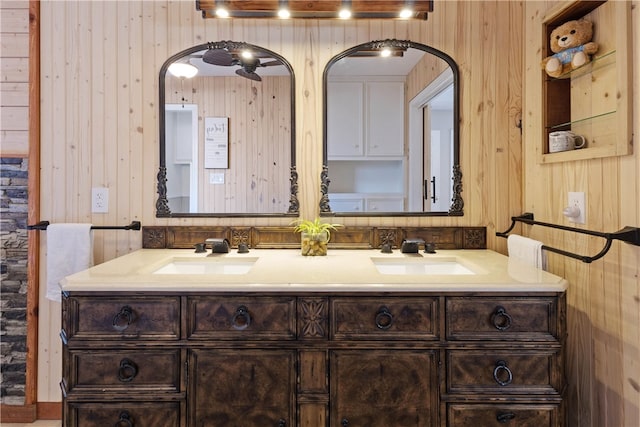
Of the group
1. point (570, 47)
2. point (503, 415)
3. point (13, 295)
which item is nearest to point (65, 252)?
point (13, 295)

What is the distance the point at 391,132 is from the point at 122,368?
4.86ft

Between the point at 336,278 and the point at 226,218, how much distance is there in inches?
33.0

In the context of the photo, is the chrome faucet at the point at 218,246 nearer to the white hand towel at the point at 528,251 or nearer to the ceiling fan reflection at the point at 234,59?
the ceiling fan reflection at the point at 234,59

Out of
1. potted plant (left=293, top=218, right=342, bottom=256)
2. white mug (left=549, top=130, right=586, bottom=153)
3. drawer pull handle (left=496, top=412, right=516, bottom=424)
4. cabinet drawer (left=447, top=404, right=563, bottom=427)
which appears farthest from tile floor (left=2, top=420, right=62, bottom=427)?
white mug (left=549, top=130, right=586, bottom=153)

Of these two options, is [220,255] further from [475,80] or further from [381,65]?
[475,80]

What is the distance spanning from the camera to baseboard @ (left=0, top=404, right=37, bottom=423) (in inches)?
78.9

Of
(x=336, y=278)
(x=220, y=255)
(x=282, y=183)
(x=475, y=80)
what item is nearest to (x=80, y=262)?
(x=220, y=255)

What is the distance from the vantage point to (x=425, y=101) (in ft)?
6.48

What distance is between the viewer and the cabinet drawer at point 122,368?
1.32 meters

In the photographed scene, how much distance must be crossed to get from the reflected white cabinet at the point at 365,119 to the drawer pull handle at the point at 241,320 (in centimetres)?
95

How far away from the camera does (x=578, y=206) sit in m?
1.55

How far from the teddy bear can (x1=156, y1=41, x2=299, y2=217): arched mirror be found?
1.14m

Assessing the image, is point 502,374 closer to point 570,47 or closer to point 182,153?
point 570,47

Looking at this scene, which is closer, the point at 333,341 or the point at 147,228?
the point at 333,341
